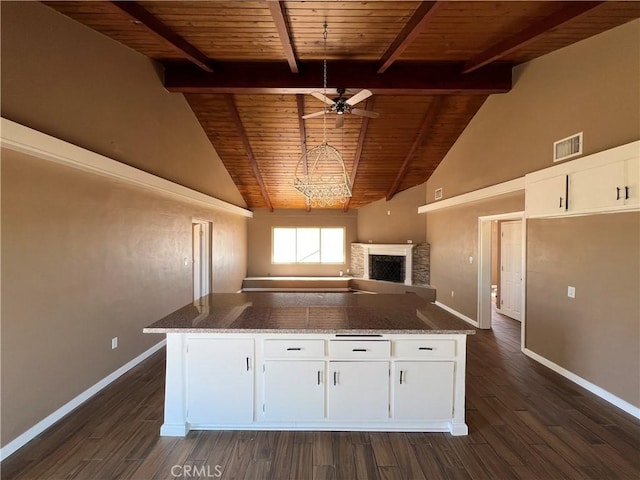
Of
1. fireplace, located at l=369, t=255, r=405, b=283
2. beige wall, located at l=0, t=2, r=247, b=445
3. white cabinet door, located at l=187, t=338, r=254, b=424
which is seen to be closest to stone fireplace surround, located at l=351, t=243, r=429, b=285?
fireplace, located at l=369, t=255, r=405, b=283

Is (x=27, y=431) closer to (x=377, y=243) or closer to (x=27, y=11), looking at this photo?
(x=27, y=11)

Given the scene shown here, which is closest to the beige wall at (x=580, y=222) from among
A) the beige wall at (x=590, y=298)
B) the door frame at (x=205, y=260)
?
the beige wall at (x=590, y=298)

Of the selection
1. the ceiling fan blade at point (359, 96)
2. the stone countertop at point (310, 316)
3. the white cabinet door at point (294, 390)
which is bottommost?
the white cabinet door at point (294, 390)

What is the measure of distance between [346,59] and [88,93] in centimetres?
312

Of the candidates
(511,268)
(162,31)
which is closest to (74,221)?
(162,31)

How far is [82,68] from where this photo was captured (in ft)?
9.87

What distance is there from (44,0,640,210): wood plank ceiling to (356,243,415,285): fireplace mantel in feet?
6.39

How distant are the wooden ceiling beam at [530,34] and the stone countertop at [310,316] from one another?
3.10 metres

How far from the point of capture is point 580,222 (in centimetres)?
340

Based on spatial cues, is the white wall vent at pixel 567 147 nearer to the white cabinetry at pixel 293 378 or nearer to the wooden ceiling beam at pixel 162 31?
the white cabinetry at pixel 293 378

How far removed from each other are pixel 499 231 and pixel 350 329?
6045 mm

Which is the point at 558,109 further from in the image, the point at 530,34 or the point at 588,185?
the point at 588,185

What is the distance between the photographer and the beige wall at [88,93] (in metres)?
2.38

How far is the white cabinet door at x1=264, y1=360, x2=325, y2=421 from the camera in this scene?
2475 mm
